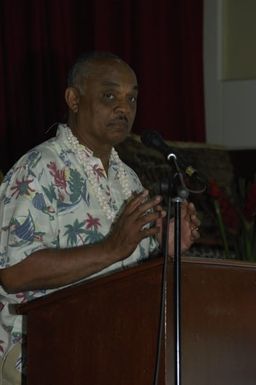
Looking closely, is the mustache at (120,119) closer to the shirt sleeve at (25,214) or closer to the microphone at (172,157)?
the shirt sleeve at (25,214)

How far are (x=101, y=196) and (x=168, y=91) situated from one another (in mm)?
1917

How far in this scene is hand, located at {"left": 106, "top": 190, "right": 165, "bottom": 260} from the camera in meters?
2.12

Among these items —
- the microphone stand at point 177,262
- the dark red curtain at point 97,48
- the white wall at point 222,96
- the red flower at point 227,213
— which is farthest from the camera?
the white wall at point 222,96

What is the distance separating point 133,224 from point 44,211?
30 centimetres

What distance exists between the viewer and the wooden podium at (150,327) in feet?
6.51

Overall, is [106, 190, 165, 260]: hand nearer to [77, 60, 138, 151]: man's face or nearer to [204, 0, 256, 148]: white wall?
[77, 60, 138, 151]: man's face

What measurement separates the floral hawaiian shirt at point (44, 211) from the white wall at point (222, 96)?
82.3 inches

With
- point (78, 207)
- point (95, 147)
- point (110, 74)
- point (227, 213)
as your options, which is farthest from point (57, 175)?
point (227, 213)

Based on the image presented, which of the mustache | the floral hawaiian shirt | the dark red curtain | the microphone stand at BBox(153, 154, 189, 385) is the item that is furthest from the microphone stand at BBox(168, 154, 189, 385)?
the dark red curtain

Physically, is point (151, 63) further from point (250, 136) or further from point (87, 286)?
point (87, 286)

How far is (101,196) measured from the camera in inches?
101

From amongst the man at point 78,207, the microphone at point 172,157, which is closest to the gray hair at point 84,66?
the man at point 78,207

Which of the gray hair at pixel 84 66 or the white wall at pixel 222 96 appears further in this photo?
the white wall at pixel 222 96

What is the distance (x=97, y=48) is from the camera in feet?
13.0
